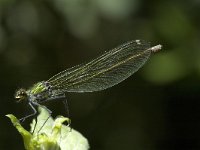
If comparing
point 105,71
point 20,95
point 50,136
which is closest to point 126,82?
point 105,71

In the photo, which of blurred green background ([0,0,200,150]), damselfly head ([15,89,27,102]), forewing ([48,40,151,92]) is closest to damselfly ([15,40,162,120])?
forewing ([48,40,151,92])

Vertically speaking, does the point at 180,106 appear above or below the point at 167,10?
below

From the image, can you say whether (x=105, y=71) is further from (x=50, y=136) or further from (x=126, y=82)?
(x=126, y=82)

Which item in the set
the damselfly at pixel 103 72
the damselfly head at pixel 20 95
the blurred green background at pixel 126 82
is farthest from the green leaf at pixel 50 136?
the blurred green background at pixel 126 82

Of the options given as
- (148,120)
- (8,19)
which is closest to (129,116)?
(148,120)

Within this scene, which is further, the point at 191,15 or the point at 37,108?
the point at 191,15

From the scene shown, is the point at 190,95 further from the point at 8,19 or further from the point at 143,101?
the point at 8,19

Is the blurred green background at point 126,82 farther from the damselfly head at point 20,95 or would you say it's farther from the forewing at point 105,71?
the damselfly head at point 20,95
